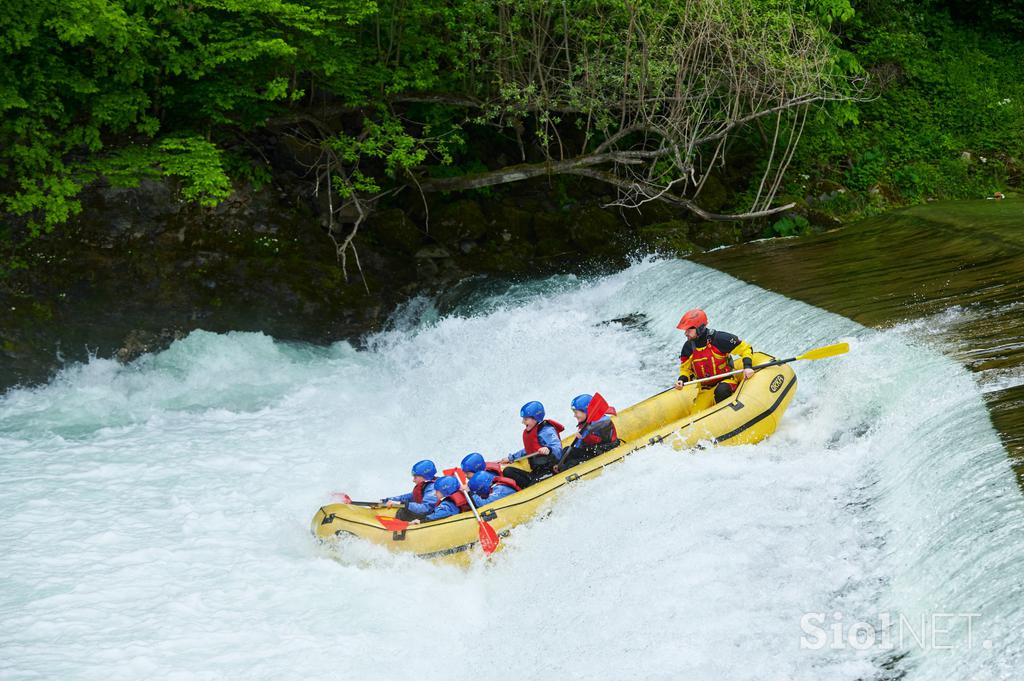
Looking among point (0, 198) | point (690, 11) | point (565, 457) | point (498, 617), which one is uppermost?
point (690, 11)

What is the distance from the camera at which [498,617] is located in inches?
242

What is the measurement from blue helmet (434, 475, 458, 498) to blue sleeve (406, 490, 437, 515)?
103mm

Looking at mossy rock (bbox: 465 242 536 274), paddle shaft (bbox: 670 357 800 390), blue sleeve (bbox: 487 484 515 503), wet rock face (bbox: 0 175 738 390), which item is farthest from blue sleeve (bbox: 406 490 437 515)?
mossy rock (bbox: 465 242 536 274)

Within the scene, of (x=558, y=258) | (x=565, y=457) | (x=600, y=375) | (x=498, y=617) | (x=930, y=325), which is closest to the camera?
(x=498, y=617)

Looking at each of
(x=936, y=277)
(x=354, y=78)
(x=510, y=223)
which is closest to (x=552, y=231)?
(x=510, y=223)

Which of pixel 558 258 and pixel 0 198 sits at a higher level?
pixel 0 198

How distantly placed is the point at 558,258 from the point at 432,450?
558cm

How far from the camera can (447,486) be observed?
7.01 m

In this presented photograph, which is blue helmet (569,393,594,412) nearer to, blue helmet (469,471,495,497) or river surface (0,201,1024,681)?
river surface (0,201,1024,681)

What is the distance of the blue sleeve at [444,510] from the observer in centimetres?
698

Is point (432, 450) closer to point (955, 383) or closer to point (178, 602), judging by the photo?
point (178, 602)

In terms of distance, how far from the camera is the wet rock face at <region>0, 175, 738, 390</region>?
11.3m

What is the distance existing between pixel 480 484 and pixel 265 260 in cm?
666

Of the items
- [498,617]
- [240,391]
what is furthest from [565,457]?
[240,391]
